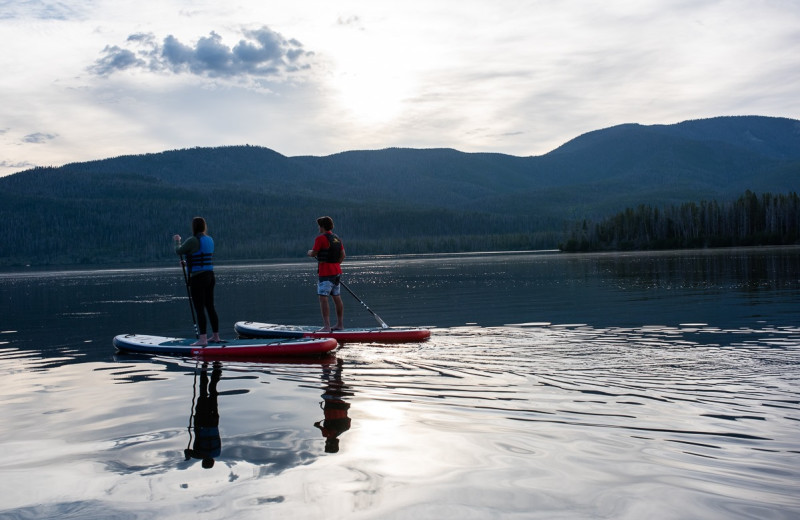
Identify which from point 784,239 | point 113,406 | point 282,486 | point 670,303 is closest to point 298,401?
point 113,406

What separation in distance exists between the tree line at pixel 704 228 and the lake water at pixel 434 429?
115 metres

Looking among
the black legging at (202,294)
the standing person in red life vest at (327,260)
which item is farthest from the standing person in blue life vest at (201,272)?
the standing person in red life vest at (327,260)

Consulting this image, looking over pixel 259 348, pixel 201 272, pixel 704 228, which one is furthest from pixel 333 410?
pixel 704 228

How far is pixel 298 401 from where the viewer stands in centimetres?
1206

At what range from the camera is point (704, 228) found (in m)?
136

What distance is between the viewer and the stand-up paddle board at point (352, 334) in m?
19.3

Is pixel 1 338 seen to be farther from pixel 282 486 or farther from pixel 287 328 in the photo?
pixel 282 486

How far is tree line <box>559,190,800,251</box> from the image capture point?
123812 mm

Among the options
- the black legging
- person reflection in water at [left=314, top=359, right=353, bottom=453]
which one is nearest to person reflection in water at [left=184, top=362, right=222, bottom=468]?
person reflection in water at [left=314, top=359, right=353, bottom=453]

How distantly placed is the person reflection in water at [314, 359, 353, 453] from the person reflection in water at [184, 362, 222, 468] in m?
1.45

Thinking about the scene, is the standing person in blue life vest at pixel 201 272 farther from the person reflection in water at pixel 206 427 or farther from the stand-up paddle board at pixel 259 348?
the person reflection in water at pixel 206 427

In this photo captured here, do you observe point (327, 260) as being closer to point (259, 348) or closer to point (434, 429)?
point (259, 348)

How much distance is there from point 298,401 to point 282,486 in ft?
14.4

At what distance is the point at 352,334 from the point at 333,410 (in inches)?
349
